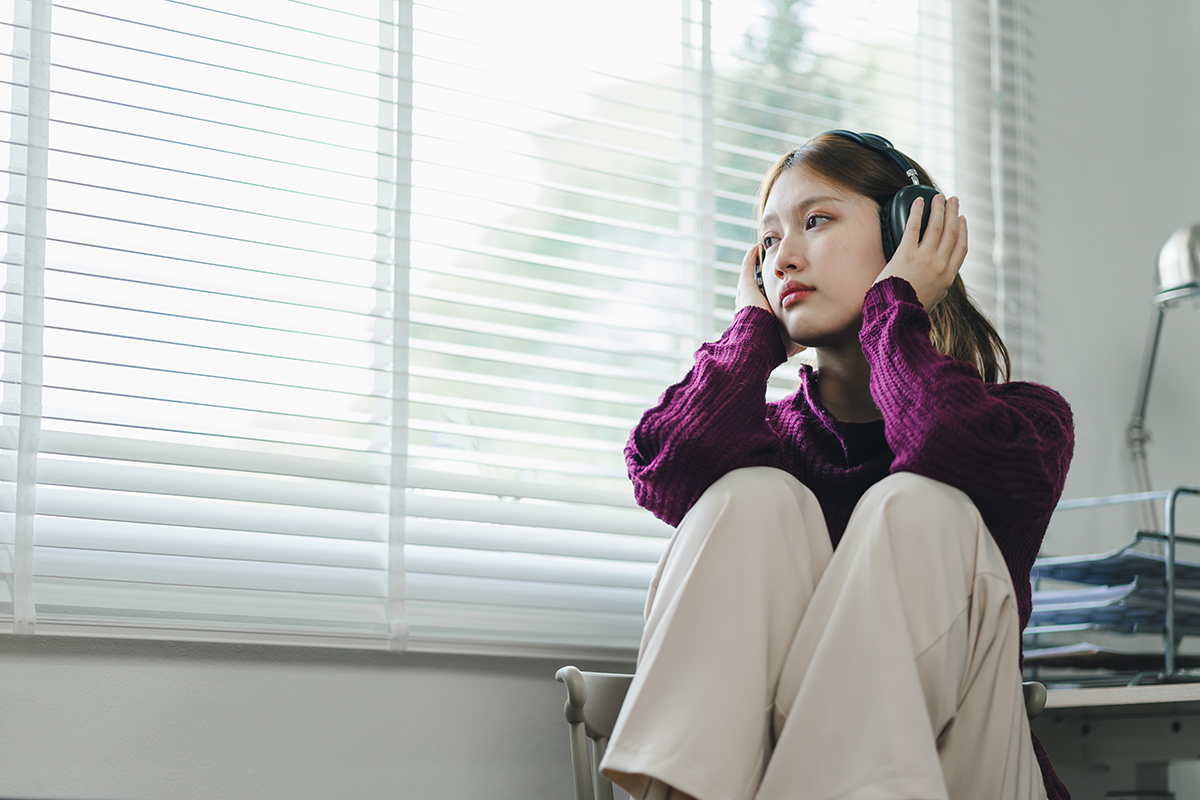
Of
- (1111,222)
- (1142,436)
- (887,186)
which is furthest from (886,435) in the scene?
(1111,222)

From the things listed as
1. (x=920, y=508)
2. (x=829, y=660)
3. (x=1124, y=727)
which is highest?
(x=920, y=508)

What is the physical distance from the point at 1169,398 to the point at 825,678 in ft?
5.04

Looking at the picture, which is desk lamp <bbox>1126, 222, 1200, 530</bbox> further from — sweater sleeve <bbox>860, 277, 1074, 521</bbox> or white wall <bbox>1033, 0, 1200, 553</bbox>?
sweater sleeve <bbox>860, 277, 1074, 521</bbox>

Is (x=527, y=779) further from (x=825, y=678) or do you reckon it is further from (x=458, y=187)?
(x=458, y=187)

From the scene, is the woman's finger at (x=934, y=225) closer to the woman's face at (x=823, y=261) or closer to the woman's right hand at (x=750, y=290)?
the woman's face at (x=823, y=261)

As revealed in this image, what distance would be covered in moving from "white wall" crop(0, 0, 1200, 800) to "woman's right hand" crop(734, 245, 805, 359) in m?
0.54

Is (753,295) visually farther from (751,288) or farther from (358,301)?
(358,301)

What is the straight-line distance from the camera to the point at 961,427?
98 centimetres

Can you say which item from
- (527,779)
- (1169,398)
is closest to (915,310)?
(527,779)

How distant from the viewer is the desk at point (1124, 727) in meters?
1.19

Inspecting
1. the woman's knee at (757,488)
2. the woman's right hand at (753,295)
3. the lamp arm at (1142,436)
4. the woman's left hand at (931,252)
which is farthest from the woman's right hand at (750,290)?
the lamp arm at (1142,436)

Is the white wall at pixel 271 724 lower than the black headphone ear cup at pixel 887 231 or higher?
lower

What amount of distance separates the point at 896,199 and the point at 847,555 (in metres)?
0.52

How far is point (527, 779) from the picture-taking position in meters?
1.37
